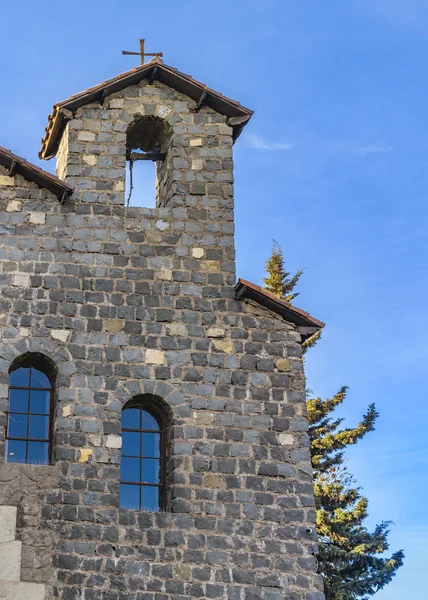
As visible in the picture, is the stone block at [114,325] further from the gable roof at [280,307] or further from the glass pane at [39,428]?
the gable roof at [280,307]

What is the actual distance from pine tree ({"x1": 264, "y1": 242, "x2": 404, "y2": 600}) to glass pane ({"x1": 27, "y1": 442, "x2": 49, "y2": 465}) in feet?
29.1

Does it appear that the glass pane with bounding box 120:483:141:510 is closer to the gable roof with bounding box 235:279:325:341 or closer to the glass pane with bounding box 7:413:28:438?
the glass pane with bounding box 7:413:28:438

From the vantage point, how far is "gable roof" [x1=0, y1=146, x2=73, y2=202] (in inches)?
591

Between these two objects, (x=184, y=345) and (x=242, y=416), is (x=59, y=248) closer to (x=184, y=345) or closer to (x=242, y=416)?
(x=184, y=345)

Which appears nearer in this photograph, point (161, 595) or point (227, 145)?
point (161, 595)

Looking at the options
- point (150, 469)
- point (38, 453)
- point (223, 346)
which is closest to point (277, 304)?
point (223, 346)

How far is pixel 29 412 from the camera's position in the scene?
46.4 ft

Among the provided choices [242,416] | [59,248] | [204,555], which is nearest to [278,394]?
[242,416]

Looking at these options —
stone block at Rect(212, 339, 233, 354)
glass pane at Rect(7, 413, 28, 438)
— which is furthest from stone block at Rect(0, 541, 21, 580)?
stone block at Rect(212, 339, 233, 354)

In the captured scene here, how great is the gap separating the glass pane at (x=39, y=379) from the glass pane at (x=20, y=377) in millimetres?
68

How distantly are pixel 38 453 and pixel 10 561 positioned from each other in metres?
1.53

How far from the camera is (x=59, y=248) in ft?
49.1

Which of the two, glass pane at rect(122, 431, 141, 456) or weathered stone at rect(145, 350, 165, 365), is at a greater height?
weathered stone at rect(145, 350, 165, 365)

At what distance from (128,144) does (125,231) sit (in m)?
1.95
